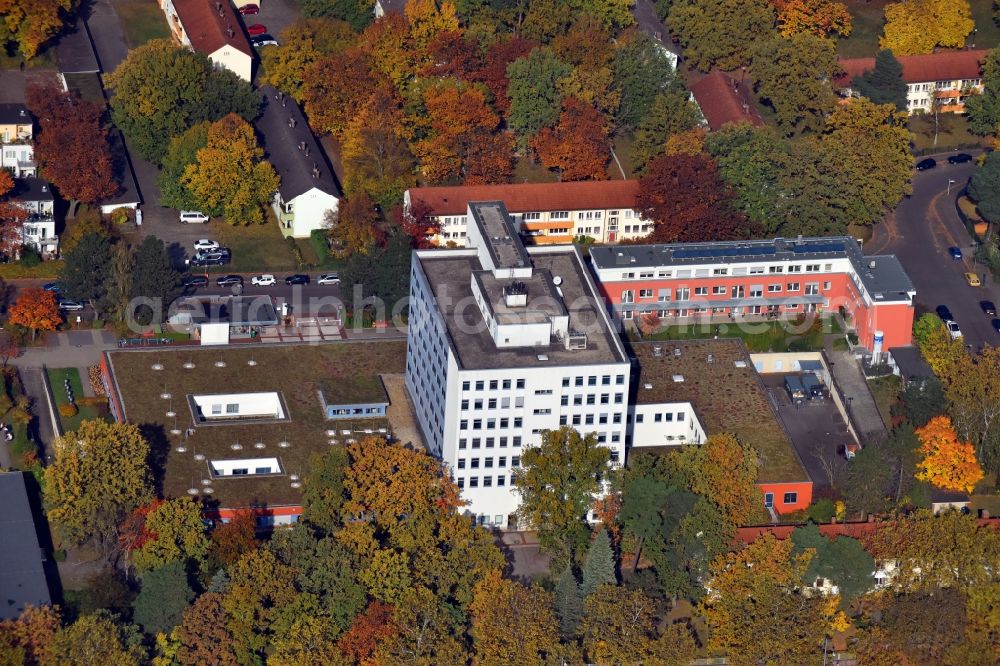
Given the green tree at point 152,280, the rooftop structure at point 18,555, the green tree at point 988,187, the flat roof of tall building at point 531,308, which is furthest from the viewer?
the green tree at point 988,187

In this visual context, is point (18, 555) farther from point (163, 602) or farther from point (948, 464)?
point (948, 464)

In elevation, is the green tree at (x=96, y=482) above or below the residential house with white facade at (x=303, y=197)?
above

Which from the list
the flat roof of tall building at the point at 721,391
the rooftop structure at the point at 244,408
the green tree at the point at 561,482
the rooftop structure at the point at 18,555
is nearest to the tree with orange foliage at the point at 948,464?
the flat roof of tall building at the point at 721,391

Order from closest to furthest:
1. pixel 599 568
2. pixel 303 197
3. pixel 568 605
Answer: pixel 568 605 < pixel 599 568 < pixel 303 197

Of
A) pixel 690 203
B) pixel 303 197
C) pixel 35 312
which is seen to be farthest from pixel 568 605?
pixel 303 197

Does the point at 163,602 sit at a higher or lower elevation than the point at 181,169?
lower

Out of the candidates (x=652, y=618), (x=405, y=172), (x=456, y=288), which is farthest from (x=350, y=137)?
(x=652, y=618)

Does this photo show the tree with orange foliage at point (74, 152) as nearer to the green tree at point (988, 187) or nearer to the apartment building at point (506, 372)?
the apartment building at point (506, 372)
